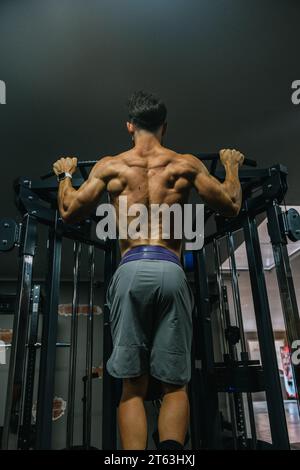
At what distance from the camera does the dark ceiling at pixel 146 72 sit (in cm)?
200

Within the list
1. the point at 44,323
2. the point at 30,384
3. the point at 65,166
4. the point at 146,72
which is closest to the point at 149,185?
the point at 65,166

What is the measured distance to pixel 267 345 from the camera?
1734mm

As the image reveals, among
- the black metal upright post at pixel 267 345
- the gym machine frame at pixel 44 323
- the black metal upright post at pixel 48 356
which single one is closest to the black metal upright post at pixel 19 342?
the gym machine frame at pixel 44 323

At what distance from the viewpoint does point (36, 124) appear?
8.96 ft

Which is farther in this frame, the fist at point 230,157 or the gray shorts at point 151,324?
the fist at point 230,157

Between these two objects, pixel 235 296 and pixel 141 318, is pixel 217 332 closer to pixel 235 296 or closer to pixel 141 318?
pixel 235 296

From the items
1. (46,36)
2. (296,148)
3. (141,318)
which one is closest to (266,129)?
(296,148)

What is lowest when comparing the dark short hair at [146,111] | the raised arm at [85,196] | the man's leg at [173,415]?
the man's leg at [173,415]

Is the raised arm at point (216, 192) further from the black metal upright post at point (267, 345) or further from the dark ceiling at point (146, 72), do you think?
the dark ceiling at point (146, 72)

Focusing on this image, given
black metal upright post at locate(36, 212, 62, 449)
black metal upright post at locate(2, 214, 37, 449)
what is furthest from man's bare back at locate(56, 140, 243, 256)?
black metal upright post at locate(36, 212, 62, 449)

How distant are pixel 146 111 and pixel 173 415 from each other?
118 cm

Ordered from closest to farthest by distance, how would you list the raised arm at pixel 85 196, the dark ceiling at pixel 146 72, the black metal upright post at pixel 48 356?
the raised arm at pixel 85 196 → the black metal upright post at pixel 48 356 → the dark ceiling at pixel 146 72

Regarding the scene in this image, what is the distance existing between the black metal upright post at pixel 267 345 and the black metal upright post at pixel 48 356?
40.7 inches

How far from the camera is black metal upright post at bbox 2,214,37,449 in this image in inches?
57.2
